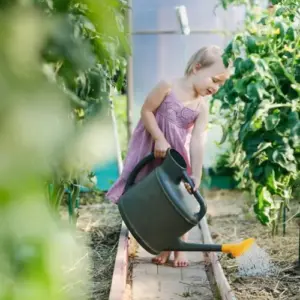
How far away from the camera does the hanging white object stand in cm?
482

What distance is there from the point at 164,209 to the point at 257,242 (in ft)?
3.90

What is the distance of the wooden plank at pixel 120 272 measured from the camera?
90.3 inches

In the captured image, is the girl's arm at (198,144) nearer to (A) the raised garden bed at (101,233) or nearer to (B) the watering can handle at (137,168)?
(B) the watering can handle at (137,168)

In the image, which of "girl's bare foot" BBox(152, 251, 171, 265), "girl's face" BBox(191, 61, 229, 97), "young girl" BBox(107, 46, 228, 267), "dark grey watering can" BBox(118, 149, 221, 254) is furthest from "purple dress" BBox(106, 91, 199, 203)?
"dark grey watering can" BBox(118, 149, 221, 254)

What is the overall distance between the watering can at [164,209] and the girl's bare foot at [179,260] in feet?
1.37

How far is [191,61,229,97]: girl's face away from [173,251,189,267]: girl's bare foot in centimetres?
69

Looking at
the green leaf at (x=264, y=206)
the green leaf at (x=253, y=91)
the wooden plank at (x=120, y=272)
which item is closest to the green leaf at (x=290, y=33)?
the green leaf at (x=253, y=91)

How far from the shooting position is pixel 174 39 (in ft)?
16.3

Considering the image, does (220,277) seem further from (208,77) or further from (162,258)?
(208,77)

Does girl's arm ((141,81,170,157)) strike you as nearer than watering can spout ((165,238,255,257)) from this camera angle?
No

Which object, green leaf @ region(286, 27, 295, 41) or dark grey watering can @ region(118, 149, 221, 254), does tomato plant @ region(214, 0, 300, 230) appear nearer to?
green leaf @ region(286, 27, 295, 41)

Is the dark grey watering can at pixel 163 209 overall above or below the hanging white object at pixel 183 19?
below

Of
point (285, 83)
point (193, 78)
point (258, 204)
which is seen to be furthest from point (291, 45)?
point (258, 204)

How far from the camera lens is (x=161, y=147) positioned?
2.81 meters
